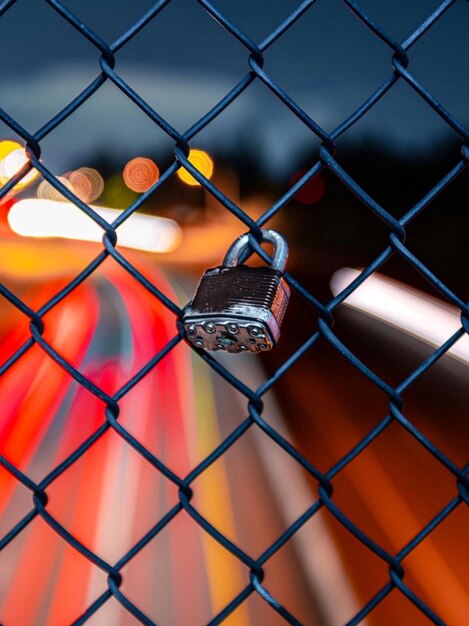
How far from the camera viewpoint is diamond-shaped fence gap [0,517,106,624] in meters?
4.82

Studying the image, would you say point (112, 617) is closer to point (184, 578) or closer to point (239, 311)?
point (184, 578)

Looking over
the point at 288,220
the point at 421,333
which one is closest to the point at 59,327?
the point at 421,333

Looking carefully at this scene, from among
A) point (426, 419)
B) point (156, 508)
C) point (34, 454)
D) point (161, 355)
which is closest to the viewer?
point (161, 355)

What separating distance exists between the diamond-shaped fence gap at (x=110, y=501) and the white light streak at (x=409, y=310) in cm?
524

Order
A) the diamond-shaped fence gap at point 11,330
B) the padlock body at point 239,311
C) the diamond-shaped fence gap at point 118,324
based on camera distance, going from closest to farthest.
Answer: the padlock body at point 239,311
the diamond-shaped fence gap at point 118,324
the diamond-shaped fence gap at point 11,330

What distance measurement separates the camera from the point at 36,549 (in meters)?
5.76

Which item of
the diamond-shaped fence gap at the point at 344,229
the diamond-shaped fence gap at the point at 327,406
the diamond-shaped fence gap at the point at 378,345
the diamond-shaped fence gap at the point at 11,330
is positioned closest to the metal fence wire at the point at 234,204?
the diamond-shaped fence gap at the point at 327,406

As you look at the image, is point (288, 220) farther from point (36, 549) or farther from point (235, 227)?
point (36, 549)

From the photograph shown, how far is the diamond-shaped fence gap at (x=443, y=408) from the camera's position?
8.01 meters

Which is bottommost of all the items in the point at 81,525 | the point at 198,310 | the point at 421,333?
the point at 198,310

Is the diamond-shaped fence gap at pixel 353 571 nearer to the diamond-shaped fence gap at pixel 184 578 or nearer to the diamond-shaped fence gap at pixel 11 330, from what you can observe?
the diamond-shaped fence gap at pixel 184 578

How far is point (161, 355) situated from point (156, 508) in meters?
5.41

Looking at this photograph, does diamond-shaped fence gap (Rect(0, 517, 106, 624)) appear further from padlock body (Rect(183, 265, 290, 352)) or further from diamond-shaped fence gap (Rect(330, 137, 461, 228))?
diamond-shaped fence gap (Rect(330, 137, 461, 228))

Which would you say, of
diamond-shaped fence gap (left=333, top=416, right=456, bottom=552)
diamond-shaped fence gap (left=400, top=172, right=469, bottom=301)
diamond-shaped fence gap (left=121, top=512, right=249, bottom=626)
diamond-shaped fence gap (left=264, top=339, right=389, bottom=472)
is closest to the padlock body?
diamond-shaped fence gap (left=121, top=512, right=249, bottom=626)
